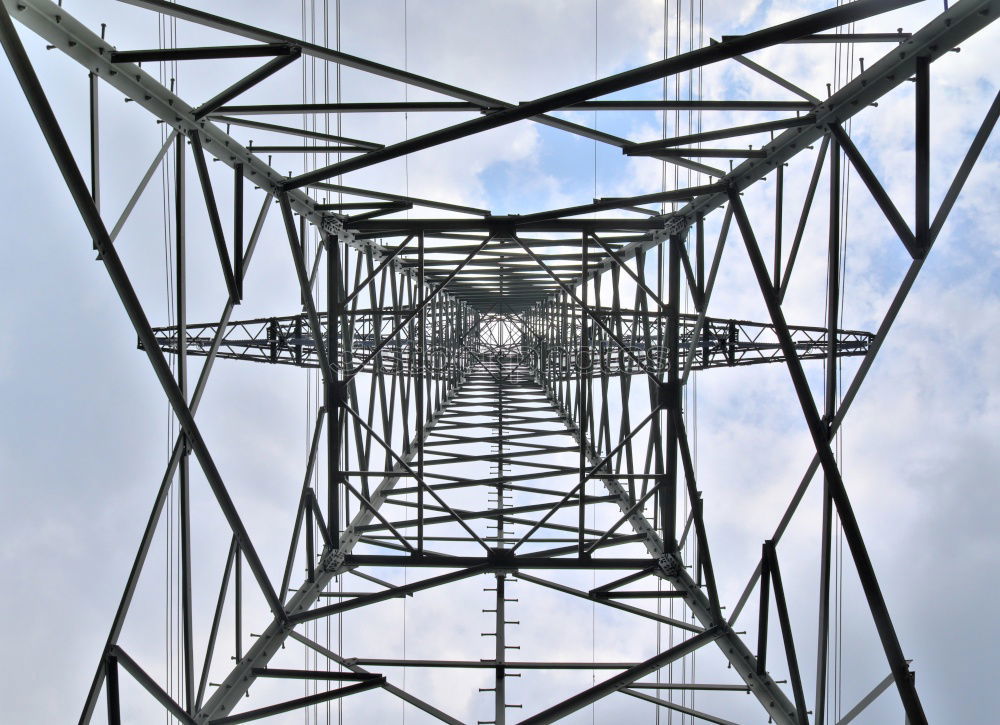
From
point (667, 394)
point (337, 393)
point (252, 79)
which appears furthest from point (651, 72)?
point (337, 393)

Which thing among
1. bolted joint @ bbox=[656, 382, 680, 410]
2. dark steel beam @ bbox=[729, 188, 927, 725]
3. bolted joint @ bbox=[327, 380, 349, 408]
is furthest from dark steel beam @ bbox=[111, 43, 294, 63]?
bolted joint @ bbox=[656, 382, 680, 410]

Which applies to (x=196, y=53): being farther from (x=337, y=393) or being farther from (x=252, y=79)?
(x=337, y=393)

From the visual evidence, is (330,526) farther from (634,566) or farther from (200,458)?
(634,566)

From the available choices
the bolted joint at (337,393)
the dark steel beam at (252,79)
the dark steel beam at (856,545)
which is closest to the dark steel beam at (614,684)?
the dark steel beam at (856,545)

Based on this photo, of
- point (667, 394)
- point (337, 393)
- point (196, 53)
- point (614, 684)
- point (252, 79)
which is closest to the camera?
point (196, 53)

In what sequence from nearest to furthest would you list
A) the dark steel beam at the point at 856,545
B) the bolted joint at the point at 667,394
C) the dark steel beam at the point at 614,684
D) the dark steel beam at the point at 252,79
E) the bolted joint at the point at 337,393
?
the dark steel beam at the point at 856,545
the dark steel beam at the point at 252,79
the dark steel beam at the point at 614,684
the bolted joint at the point at 667,394
the bolted joint at the point at 337,393

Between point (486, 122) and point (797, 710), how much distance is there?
789 centimetres

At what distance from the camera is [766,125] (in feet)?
25.8

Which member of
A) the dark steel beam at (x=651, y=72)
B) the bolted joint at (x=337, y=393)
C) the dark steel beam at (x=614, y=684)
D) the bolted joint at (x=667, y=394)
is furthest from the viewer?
the bolted joint at (x=337, y=393)

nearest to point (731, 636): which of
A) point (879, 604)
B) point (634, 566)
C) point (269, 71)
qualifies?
point (634, 566)

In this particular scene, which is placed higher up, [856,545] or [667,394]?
[667,394]

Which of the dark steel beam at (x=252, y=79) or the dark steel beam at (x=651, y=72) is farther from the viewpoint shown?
the dark steel beam at (x=252, y=79)

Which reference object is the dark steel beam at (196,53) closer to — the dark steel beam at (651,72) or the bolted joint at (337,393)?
the dark steel beam at (651,72)

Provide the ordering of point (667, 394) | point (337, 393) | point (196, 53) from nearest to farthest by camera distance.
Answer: point (196, 53), point (667, 394), point (337, 393)
